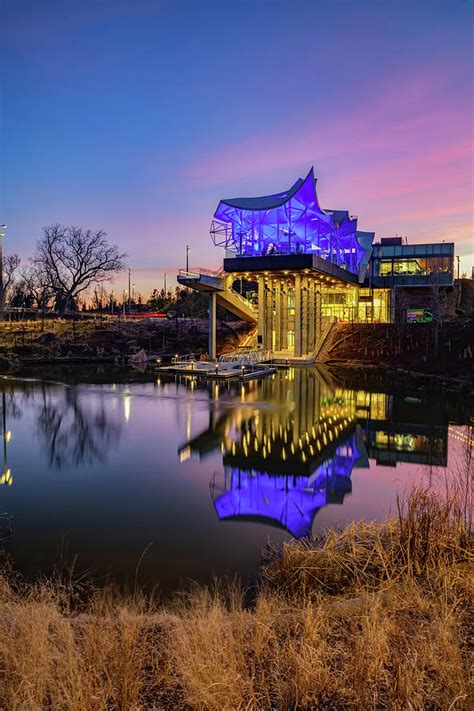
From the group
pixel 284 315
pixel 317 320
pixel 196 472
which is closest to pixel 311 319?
pixel 317 320

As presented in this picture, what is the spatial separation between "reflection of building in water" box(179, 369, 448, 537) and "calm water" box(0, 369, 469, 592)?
0.16 ft

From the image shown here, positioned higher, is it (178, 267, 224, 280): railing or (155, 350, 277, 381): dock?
(178, 267, 224, 280): railing

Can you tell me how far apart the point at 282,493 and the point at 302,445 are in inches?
169

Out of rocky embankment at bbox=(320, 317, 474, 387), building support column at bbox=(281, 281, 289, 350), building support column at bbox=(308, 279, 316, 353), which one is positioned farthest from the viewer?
building support column at bbox=(281, 281, 289, 350)

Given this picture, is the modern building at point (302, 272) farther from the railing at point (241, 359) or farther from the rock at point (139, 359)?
the rock at point (139, 359)

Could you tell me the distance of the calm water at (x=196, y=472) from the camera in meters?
8.19

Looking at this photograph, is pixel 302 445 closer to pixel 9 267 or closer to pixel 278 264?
pixel 278 264

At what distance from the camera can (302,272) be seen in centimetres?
4344

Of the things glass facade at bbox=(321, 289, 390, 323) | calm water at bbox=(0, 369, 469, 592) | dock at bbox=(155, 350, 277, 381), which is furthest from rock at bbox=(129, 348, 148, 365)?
glass facade at bbox=(321, 289, 390, 323)

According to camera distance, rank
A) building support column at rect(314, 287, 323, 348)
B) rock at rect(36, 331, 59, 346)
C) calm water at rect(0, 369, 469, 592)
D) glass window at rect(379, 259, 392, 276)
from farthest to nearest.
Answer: glass window at rect(379, 259, 392, 276) < building support column at rect(314, 287, 323, 348) < rock at rect(36, 331, 59, 346) < calm water at rect(0, 369, 469, 592)

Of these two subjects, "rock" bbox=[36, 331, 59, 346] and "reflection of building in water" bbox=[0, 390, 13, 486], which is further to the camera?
"rock" bbox=[36, 331, 59, 346]

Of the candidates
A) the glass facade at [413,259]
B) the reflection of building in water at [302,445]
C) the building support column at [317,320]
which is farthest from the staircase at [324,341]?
the reflection of building in water at [302,445]

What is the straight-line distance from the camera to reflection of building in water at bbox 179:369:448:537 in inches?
415

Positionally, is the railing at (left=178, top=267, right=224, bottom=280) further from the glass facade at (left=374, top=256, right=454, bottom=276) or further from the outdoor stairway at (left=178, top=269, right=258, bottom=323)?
the glass facade at (left=374, top=256, right=454, bottom=276)
